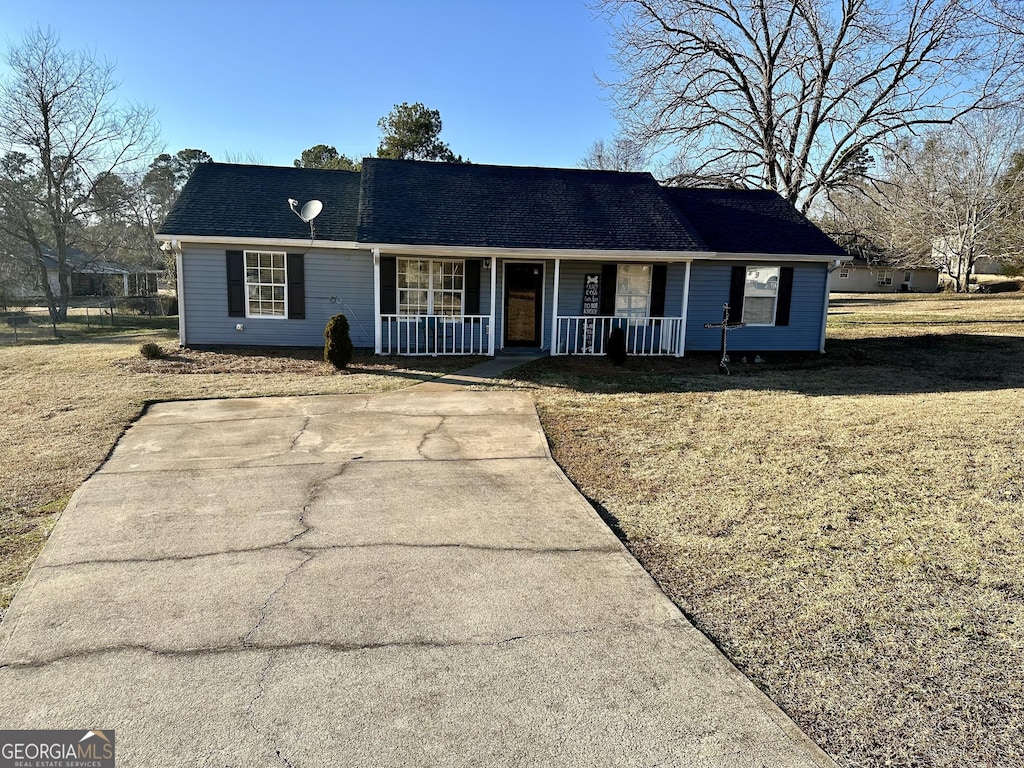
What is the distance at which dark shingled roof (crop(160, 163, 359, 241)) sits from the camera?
13070 millimetres

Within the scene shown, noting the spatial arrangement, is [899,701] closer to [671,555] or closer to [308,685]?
[671,555]

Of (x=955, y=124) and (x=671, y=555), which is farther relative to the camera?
(x=955, y=124)

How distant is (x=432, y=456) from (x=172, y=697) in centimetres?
390

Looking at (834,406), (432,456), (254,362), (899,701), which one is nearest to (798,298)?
(834,406)

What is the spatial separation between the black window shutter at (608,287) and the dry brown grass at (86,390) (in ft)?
11.6

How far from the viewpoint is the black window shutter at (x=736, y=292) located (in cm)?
1414

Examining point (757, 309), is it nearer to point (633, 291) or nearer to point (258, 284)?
point (633, 291)

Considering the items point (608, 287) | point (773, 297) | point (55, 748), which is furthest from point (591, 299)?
point (55, 748)

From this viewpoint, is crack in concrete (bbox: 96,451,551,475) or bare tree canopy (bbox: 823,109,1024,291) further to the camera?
bare tree canopy (bbox: 823,109,1024,291)

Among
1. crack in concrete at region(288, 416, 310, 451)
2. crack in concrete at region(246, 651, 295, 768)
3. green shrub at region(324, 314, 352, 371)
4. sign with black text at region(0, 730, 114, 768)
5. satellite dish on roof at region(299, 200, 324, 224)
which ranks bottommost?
sign with black text at region(0, 730, 114, 768)

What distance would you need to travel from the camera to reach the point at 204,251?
13086 mm

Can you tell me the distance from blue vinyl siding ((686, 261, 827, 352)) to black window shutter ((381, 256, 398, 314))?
676 centimetres

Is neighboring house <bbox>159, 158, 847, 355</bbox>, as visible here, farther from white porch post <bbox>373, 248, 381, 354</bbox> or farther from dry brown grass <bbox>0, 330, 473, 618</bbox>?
dry brown grass <bbox>0, 330, 473, 618</bbox>

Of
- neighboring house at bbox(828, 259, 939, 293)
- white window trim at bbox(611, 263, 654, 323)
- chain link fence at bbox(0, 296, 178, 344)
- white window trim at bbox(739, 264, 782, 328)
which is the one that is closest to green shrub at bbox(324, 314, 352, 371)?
white window trim at bbox(611, 263, 654, 323)
